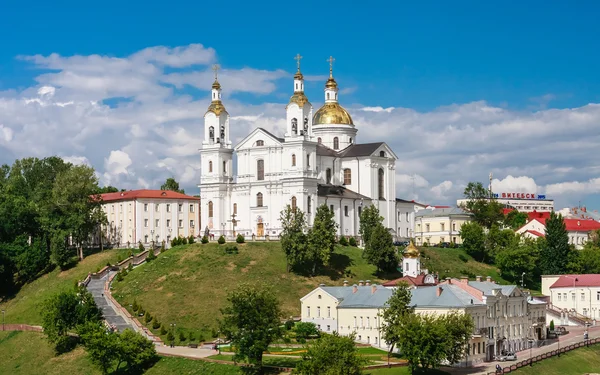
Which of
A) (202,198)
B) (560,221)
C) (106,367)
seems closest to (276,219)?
(202,198)

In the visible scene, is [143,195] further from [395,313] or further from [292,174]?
[395,313]

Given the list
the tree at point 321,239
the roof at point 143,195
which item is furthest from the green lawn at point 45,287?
the tree at point 321,239

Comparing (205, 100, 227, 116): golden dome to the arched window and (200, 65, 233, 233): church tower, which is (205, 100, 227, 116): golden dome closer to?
(200, 65, 233, 233): church tower

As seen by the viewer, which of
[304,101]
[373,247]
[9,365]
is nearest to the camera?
[9,365]

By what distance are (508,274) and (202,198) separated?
33.3 meters

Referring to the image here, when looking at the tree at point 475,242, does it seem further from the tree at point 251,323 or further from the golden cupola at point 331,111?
the tree at point 251,323

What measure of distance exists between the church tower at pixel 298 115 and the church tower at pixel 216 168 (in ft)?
27.0

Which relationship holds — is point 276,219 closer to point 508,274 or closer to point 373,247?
point 373,247

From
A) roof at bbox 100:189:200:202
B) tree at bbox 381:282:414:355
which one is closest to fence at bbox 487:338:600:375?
tree at bbox 381:282:414:355

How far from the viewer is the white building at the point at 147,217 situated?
373 feet

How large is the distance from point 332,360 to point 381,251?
34.1 metres

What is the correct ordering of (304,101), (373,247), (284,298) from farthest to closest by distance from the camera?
1. (304,101)
2. (373,247)
3. (284,298)

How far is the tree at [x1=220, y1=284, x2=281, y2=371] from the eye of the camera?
222 ft

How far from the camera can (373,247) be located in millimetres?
96500
